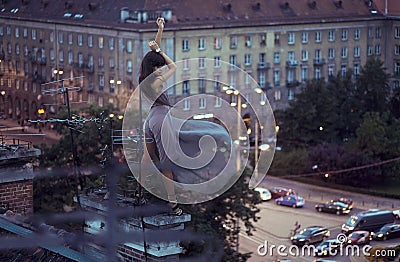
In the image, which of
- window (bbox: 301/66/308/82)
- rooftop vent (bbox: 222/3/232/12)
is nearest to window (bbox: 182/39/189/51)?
rooftop vent (bbox: 222/3/232/12)

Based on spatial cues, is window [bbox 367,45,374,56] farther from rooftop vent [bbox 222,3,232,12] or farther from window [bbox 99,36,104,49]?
window [bbox 99,36,104,49]

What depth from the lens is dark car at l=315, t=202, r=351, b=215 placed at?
14.6m

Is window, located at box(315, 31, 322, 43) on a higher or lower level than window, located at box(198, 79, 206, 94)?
higher

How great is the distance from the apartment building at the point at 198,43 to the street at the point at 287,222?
3475 mm

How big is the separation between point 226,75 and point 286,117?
6.07 feet

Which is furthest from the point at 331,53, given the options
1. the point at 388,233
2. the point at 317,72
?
the point at 388,233

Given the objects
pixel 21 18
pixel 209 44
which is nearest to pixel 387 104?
pixel 209 44

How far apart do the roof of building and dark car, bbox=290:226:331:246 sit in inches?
267

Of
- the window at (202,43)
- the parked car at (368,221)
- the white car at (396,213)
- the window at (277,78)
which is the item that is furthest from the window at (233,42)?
the parked car at (368,221)

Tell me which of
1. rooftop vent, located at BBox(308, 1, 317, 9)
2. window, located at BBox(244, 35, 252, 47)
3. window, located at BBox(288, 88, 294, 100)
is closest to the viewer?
window, located at BBox(244, 35, 252, 47)

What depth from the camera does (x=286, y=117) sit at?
61.5 ft

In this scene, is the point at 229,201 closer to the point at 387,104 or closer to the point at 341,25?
the point at 387,104

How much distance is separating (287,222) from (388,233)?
6.29 ft

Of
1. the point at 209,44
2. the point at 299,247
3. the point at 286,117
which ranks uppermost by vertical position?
the point at 209,44
